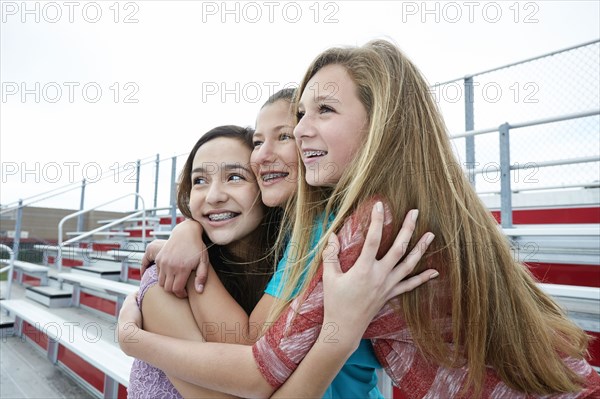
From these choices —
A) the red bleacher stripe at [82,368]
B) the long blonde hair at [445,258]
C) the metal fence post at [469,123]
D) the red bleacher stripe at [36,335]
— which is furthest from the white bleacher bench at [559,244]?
the red bleacher stripe at [36,335]

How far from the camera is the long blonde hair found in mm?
526

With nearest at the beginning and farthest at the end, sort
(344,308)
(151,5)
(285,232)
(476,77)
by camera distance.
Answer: (344,308) < (285,232) < (476,77) < (151,5)

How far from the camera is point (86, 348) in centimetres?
171

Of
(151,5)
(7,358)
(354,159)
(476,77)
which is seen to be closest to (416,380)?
(354,159)

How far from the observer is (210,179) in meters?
0.82

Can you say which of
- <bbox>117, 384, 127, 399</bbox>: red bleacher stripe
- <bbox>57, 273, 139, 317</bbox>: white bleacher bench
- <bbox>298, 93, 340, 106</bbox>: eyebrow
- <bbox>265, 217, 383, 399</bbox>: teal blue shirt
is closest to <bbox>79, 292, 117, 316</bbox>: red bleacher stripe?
<bbox>57, 273, 139, 317</bbox>: white bleacher bench

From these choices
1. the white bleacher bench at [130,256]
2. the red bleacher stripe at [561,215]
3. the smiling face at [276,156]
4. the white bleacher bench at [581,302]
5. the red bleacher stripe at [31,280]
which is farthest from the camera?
the red bleacher stripe at [31,280]

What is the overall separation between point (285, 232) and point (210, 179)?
0.21 meters

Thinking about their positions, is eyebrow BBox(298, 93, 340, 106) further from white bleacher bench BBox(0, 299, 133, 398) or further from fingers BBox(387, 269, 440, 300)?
white bleacher bench BBox(0, 299, 133, 398)

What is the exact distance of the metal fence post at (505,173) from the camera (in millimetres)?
1543

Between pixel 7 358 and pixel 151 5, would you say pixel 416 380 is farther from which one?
pixel 7 358

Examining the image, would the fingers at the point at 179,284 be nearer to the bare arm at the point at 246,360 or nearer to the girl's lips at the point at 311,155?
the bare arm at the point at 246,360

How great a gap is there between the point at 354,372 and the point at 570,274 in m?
1.18

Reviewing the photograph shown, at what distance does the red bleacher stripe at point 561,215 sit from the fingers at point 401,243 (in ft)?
6.67
